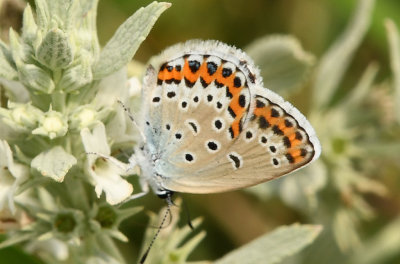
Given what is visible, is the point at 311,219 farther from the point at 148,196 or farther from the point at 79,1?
the point at 79,1

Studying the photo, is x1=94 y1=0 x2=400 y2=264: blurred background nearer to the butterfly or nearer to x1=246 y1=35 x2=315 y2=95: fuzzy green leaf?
x1=246 y1=35 x2=315 y2=95: fuzzy green leaf

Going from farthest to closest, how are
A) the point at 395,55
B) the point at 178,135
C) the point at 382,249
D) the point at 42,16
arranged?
the point at 382,249
the point at 395,55
the point at 178,135
the point at 42,16

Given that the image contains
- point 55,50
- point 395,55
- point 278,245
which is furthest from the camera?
point 395,55

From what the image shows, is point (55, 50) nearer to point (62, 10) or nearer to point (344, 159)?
point (62, 10)

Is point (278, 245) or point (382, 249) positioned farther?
point (382, 249)

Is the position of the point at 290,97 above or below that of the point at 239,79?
above

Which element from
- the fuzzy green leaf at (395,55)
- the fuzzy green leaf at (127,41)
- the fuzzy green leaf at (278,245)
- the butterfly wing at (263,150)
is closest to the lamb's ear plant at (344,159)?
the fuzzy green leaf at (395,55)

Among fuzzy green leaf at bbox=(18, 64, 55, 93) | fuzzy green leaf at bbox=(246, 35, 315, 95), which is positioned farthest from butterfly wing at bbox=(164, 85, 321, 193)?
fuzzy green leaf at bbox=(246, 35, 315, 95)

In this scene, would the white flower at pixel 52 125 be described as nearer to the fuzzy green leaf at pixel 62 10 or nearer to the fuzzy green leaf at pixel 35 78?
the fuzzy green leaf at pixel 35 78

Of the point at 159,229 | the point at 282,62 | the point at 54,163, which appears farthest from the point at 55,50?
the point at 282,62
